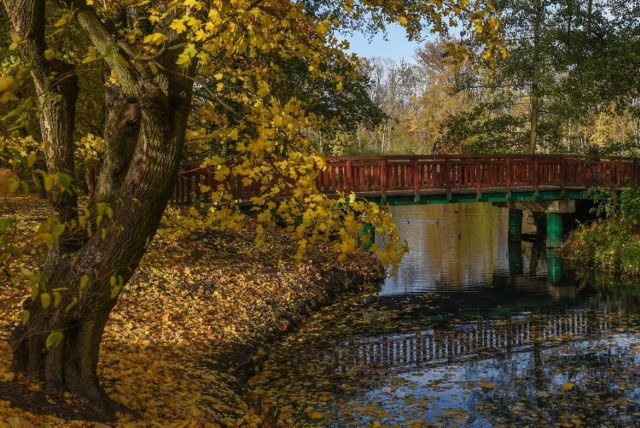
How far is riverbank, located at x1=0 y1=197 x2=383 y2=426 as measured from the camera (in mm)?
6258

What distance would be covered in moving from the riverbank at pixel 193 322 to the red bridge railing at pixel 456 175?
206cm

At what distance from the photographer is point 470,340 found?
11609 millimetres

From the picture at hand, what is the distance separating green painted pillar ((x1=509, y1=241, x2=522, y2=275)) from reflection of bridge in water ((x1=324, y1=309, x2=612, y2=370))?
6.02 meters

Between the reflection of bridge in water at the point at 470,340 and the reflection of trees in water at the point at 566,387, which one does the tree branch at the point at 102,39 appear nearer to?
the reflection of trees in water at the point at 566,387

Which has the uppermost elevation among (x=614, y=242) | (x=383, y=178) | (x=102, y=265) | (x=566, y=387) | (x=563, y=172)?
(x=563, y=172)

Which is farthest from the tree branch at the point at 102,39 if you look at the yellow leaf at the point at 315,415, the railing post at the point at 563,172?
the railing post at the point at 563,172

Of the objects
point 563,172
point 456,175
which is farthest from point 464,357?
point 563,172

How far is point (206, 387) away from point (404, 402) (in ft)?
7.98

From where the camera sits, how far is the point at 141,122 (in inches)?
217

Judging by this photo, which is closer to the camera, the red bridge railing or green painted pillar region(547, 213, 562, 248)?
the red bridge railing

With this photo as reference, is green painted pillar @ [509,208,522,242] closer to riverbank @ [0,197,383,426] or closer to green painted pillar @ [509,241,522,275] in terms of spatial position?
green painted pillar @ [509,241,522,275]

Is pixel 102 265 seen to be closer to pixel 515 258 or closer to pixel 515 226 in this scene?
pixel 515 258

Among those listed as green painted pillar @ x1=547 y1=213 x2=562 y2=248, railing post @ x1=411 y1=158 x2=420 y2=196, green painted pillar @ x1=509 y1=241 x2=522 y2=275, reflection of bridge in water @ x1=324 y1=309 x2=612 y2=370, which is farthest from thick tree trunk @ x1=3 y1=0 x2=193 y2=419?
green painted pillar @ x1=547 y1=213 x2=562 y2=248

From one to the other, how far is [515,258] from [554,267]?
2038mm
